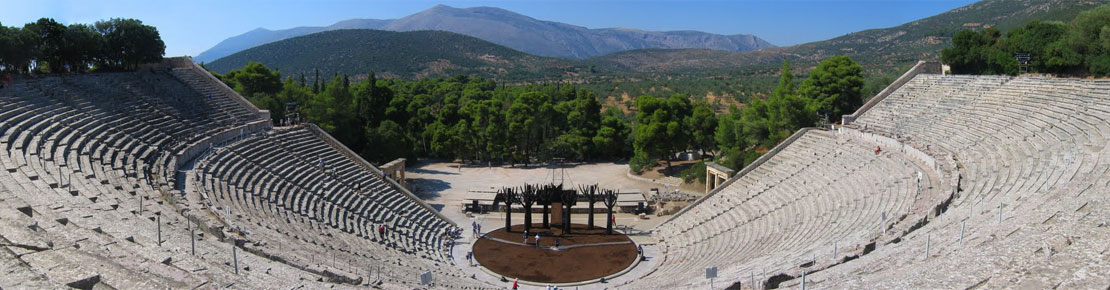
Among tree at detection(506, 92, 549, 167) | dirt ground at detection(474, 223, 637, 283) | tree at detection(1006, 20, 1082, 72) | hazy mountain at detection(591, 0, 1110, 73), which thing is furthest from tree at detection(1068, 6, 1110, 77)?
hazy mountain at detection(591, 0, 1110, 73)

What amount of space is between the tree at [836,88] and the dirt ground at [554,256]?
56.2 feet

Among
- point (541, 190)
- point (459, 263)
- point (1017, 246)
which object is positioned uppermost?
point (1017, 246)

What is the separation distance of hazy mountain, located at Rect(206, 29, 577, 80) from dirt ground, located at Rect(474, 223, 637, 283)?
286ft

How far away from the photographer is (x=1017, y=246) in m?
8.74

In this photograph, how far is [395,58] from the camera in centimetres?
11762

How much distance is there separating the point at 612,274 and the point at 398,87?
4293 centimetres

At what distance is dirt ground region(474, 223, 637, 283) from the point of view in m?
19.3

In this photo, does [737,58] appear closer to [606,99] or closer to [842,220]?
[606,99]

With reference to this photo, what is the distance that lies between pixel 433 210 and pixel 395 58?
97.5 m

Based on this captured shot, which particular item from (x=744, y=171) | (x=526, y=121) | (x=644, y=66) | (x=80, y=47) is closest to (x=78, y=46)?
(x=80, y=47)

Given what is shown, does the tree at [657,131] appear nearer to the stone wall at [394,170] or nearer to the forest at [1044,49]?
the stone wall at [394,170]

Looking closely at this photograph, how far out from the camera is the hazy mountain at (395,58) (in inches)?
4419

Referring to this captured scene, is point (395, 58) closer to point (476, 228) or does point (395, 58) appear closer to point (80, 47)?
point (80, 47)

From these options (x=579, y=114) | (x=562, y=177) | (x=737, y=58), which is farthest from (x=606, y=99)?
(x=737, y=58)
